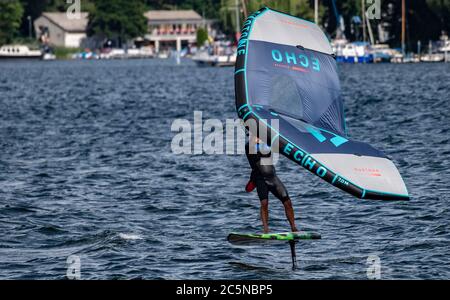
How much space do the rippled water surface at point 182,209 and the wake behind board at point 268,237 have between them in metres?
0.58

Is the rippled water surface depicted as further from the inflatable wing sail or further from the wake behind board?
the inflatable wing sail

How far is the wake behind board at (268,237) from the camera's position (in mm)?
22172

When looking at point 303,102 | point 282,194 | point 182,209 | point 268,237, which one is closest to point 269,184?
point 282,194

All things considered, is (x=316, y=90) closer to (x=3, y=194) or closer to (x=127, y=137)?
(x=3, y=194)

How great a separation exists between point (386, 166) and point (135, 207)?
10.3 metres

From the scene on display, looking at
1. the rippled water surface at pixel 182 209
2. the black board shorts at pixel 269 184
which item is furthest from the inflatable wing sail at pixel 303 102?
the rippled water surface at pixel 182 209

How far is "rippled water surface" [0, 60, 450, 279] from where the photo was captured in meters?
23.6

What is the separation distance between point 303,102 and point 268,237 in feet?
15.0

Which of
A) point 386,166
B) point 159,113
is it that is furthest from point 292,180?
point 159,113

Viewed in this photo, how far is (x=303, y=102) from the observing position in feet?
84.4

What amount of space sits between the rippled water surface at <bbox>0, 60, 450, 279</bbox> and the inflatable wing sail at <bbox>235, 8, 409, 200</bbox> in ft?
6.94

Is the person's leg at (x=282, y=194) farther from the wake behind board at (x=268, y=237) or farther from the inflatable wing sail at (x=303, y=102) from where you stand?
the inflatable wing sail at (x=303, y=102)

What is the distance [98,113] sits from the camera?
75250mm

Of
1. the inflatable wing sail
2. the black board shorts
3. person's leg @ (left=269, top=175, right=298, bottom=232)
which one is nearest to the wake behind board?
person's leg @ (left=269, top=175, right=298, bottom=232)
